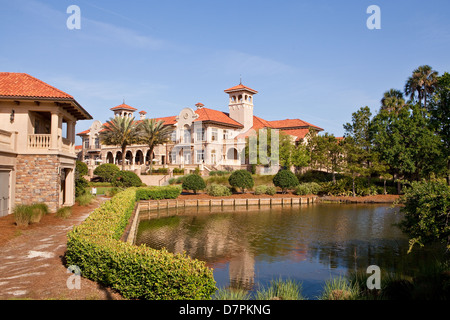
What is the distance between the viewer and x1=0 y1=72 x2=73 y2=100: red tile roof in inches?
760

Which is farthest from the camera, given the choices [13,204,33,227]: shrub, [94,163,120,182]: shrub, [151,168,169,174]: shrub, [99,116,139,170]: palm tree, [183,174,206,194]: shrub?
[151,168,169,174]: shrub

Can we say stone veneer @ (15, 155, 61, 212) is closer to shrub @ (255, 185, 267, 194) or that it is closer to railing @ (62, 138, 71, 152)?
railing @ (62, 138, 71, 152)

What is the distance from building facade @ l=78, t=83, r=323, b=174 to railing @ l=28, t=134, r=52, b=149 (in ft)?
109

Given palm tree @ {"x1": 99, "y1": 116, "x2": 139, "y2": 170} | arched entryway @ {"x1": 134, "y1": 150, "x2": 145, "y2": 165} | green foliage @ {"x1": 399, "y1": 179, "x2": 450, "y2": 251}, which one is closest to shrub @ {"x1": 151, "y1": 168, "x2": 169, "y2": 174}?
palm tree @ {"x1": 99, "y1": 116, "x2": 139, "y2": 170}

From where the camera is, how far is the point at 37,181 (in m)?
19.5

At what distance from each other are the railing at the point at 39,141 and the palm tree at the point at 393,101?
43172mm

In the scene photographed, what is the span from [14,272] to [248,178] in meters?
31.4

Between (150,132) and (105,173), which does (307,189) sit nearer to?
(150,132)

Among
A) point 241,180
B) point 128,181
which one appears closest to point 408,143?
point 241,180

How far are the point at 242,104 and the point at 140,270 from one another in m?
55.9

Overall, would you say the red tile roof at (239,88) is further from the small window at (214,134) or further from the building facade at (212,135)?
the small window at (214,134)

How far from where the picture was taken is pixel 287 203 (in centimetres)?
3809
